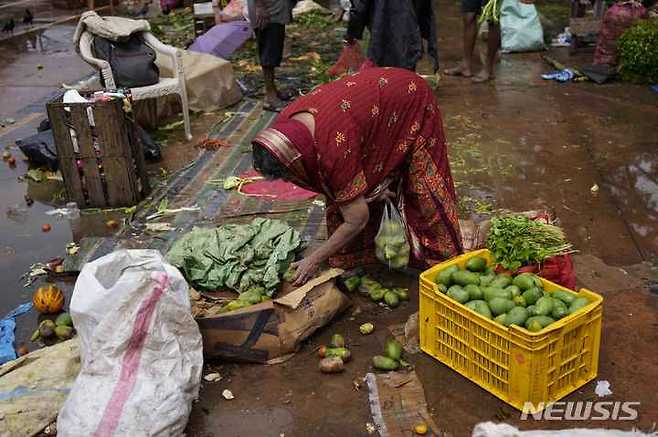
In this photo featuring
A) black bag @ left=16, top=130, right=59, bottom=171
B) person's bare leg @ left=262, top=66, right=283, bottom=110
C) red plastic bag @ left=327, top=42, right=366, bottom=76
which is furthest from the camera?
person's bare leg @ left=262, top=66, right=283, bottom=110

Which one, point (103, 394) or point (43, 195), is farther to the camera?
point (43, 195)

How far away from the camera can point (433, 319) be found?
3279 mm

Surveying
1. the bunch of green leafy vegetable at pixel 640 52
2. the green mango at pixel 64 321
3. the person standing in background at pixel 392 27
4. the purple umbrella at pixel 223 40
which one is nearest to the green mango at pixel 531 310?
the green mango at pixel 64 321

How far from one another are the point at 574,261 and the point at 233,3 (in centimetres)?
756

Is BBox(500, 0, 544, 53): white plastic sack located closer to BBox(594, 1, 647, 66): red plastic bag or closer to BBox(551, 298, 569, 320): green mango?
BBox(594, 1, 647, 66): red plastic bag

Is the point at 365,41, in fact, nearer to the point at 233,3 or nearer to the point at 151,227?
the point at 233,3

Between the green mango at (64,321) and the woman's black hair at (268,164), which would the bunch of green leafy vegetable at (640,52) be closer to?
the woman's black hair at (268,164)

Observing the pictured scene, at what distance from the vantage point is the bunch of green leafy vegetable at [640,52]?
7.60 meters

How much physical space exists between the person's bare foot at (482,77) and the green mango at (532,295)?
554cm

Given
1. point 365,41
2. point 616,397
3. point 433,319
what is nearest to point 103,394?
point 433,319

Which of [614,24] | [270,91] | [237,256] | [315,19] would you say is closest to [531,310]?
[237,256]

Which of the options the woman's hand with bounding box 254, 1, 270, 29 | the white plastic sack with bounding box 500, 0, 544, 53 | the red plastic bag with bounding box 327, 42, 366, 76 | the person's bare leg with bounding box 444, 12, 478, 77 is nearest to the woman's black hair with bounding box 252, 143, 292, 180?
the red plastic bag with bounding box 327, 42, 366, 76

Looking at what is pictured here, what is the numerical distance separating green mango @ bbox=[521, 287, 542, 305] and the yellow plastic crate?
0.14 m

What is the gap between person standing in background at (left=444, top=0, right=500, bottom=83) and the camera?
25.4 ft
